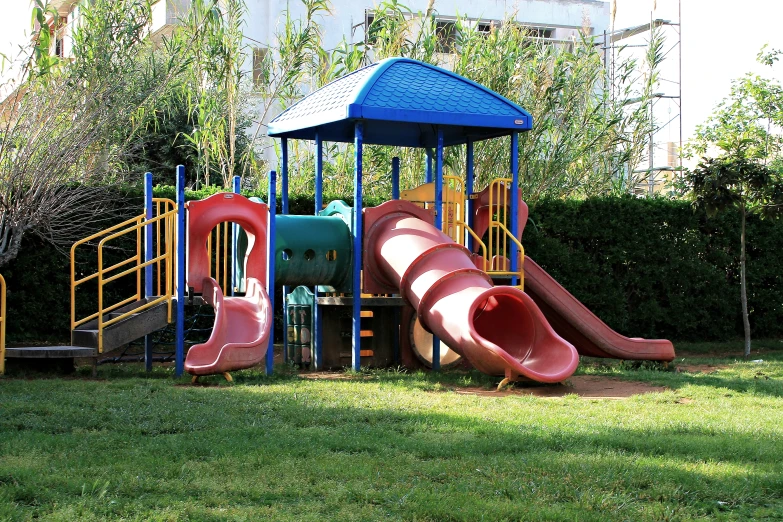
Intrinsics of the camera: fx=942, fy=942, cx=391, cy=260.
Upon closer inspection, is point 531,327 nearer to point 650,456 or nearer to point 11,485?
point 650,456

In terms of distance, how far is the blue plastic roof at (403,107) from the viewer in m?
10.5

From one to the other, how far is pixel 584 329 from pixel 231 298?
14.7 feet

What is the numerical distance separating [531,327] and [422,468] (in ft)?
16.1

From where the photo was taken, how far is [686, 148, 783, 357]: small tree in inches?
538

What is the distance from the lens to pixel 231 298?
10.1 m

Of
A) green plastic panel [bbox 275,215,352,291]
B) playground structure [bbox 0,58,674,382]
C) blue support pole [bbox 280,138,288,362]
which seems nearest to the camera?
playground structure [bbox 0,58,674,382]

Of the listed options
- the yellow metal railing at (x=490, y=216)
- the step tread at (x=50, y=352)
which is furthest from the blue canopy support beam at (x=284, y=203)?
the step tread at (x=50, y=352)

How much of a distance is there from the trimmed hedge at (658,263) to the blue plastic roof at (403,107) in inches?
94.3

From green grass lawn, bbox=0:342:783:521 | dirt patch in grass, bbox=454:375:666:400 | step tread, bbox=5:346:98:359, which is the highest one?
step tread, bbox=5:346:98:359

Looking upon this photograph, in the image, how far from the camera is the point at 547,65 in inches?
644

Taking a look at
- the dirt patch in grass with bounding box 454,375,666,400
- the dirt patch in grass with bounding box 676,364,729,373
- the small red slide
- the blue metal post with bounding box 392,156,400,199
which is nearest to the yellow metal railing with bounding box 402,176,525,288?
the blue metal post with bounding box 392,156,400,199

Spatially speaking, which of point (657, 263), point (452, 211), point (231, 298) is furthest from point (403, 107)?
point (657, 263)

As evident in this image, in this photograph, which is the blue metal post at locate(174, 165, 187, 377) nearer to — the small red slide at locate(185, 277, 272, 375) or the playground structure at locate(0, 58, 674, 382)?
the playground structure at locate(0, 58, 674, 382)

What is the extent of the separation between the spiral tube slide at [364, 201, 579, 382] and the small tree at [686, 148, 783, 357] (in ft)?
15.6
